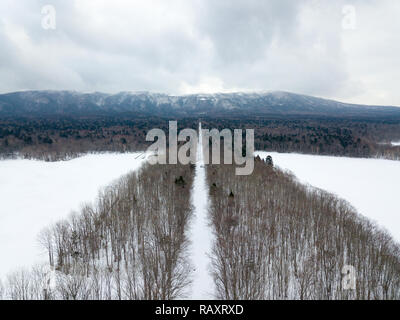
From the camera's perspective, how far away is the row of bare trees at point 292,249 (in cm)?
1728

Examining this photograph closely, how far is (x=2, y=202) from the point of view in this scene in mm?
52625

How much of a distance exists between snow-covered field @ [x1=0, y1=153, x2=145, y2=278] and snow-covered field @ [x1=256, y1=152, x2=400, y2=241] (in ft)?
187

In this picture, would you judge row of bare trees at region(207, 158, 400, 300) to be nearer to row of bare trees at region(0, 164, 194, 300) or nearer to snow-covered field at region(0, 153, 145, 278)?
row of bare trees at region(0, 164, 194, 300)

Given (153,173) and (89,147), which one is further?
(89,147)

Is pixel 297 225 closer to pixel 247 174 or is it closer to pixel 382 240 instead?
pixel 382 240

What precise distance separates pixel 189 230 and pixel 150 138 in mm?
122795

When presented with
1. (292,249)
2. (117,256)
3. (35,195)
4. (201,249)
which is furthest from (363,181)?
(35,195)

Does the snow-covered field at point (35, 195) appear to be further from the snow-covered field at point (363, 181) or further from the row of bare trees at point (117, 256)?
the snow-covered field at point (363, 181)

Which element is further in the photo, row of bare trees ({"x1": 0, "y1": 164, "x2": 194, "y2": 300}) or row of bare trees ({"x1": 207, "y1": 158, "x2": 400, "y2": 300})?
row of bare trees ({"x1": 207, "y1": 158, "x2": 400, "y2": 300})

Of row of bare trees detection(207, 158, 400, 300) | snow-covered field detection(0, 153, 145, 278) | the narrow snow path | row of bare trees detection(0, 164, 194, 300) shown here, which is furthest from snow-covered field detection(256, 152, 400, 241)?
snow-covered field detection(0, 153, 145, 278)

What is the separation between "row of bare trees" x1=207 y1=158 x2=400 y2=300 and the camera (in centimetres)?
1728

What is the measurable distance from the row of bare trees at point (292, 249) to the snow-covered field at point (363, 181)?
579 inches
